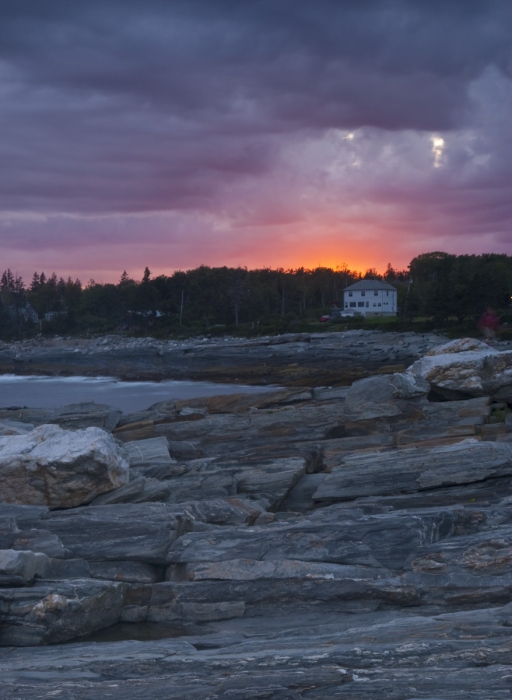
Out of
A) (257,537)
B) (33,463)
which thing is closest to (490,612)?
(257,537)

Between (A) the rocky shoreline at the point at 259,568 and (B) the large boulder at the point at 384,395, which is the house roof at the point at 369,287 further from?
(A) the rocky shoreline at the point at 259,568

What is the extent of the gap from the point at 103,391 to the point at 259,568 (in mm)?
43871

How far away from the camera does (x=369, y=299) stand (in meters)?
96.2

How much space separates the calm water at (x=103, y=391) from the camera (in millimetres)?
44375

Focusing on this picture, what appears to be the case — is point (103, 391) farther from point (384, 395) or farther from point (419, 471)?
point (419, 471)

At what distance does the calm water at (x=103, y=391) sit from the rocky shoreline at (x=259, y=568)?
26.6 m

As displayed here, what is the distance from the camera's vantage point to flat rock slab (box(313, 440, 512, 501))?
40.6ft

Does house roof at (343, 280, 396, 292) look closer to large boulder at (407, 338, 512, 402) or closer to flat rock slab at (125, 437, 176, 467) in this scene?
large boulder at (407, 338, 512, 402)

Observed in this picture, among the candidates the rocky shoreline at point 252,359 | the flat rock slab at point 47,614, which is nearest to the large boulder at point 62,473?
the flat rock slab at point 47,614

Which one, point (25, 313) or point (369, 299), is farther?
point (25, 313)

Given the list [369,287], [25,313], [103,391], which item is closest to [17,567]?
[103,391]

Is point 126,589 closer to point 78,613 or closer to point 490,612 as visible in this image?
point 78,613

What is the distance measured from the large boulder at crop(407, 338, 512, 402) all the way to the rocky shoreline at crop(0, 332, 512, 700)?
1.87 meters

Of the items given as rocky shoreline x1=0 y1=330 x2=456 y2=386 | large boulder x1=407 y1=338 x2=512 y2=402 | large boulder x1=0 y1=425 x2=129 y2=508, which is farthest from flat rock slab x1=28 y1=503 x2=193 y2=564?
rocky shoreline x1=0 y1=330 x2=456 y2=386
